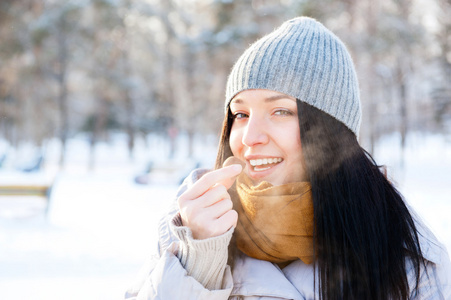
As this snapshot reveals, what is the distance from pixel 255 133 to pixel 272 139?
2.7 inches

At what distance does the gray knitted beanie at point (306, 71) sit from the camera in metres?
1.48

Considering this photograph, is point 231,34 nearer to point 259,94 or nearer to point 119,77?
point 119,77

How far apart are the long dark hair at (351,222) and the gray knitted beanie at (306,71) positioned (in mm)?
56

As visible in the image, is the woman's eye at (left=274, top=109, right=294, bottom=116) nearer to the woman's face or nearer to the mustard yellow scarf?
the woman's face

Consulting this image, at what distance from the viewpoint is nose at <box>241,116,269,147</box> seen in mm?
1452

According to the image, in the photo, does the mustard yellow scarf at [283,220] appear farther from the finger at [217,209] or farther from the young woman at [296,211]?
the finger at [217,209]

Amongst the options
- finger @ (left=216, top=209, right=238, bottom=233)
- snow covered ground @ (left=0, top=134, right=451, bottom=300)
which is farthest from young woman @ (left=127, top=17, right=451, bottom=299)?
snow covered ground @ (left=0, top=134, right=451, bottom=300)

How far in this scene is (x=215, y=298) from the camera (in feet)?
4.21

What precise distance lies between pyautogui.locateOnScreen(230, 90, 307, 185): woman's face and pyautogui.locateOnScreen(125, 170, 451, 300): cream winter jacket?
328 millimetres

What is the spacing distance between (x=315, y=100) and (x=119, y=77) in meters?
18.1

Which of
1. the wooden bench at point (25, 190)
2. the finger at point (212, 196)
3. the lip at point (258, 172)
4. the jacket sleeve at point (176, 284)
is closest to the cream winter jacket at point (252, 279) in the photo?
the jacket sleeve at point (176, 284)

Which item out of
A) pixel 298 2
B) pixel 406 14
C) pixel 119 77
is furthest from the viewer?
pixel 119 77

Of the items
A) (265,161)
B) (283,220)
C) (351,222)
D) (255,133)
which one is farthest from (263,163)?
(351,222)

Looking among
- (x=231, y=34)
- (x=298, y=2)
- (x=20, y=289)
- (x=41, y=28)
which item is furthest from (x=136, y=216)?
(x=41, y=28)
